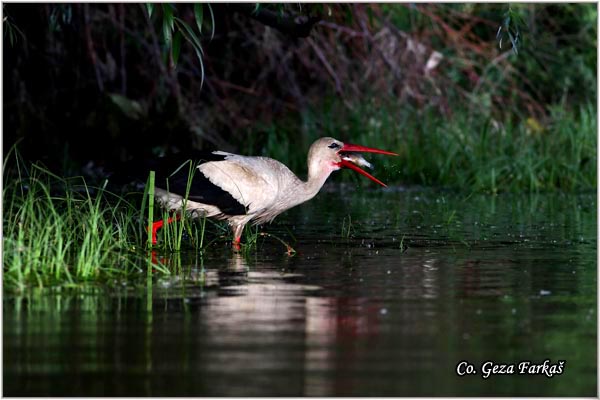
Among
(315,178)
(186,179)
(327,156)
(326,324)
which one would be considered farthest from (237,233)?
(326,324)

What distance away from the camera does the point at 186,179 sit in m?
10.6

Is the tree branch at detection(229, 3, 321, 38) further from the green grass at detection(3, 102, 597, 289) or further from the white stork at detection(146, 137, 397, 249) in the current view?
the green grass at detection(3, 102, 597, 289)

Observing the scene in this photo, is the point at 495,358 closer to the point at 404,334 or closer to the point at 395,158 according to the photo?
the point at 404,334

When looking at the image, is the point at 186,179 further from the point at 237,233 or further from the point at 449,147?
the point at 449,147

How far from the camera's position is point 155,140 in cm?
1834

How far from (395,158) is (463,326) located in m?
10.8

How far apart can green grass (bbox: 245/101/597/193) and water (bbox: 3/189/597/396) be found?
593cm

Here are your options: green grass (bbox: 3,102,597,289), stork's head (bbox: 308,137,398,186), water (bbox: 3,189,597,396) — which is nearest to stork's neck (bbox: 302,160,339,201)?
stork's head (bbox: 308,137,398,186)

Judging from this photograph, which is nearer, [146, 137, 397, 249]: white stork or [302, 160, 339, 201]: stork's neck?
[146, 137, 397, 249]: white stork

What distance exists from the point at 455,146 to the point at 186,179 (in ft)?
23.4

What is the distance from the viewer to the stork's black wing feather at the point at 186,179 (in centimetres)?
1063

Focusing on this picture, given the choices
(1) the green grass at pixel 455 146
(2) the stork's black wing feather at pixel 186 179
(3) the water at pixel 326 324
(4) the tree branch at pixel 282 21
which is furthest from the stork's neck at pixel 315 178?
(1) the green grass at pixel 455 146

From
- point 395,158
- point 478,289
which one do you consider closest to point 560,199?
point 395,158

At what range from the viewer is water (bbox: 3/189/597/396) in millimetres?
5367
